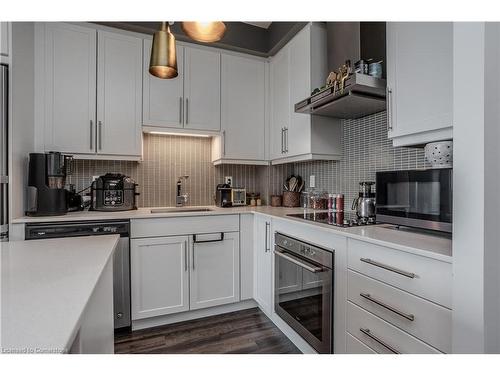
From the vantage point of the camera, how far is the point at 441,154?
1.25 meters

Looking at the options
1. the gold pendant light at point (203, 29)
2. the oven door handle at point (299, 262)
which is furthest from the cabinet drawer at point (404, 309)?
the gold pendant light at point (203, 29)

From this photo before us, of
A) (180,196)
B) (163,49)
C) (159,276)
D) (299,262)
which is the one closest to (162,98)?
(180,196)

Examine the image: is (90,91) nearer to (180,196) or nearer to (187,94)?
(187,94)

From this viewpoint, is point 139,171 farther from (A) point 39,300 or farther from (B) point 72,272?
(A) point 39,300

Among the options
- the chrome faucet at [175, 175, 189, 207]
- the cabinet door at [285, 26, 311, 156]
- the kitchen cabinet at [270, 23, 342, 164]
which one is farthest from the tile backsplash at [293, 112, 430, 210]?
the chrome faucet at [175, 175, 189, 207]

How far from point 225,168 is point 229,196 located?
1.24ft

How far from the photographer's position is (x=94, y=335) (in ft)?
2.86

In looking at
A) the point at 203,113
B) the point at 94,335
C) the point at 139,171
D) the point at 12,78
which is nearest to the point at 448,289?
the point at 94,335

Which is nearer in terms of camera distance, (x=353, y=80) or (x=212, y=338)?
(x=353, y=80)

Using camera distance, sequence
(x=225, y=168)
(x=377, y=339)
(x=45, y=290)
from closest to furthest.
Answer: (x=45, y=290) → (x=377, y=339) → (x=225, y=168)

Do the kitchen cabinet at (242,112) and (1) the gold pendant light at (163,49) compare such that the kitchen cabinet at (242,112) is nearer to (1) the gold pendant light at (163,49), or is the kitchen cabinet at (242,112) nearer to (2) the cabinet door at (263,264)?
(2) the cabinet door at (263,264)

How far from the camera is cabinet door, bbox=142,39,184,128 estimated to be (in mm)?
2301

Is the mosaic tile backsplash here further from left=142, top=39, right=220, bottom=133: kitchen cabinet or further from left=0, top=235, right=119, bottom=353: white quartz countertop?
left=0, top=235, right=119, bottom=353: white quartz countertop

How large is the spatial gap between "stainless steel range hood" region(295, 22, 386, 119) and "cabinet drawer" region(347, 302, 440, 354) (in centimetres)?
122
